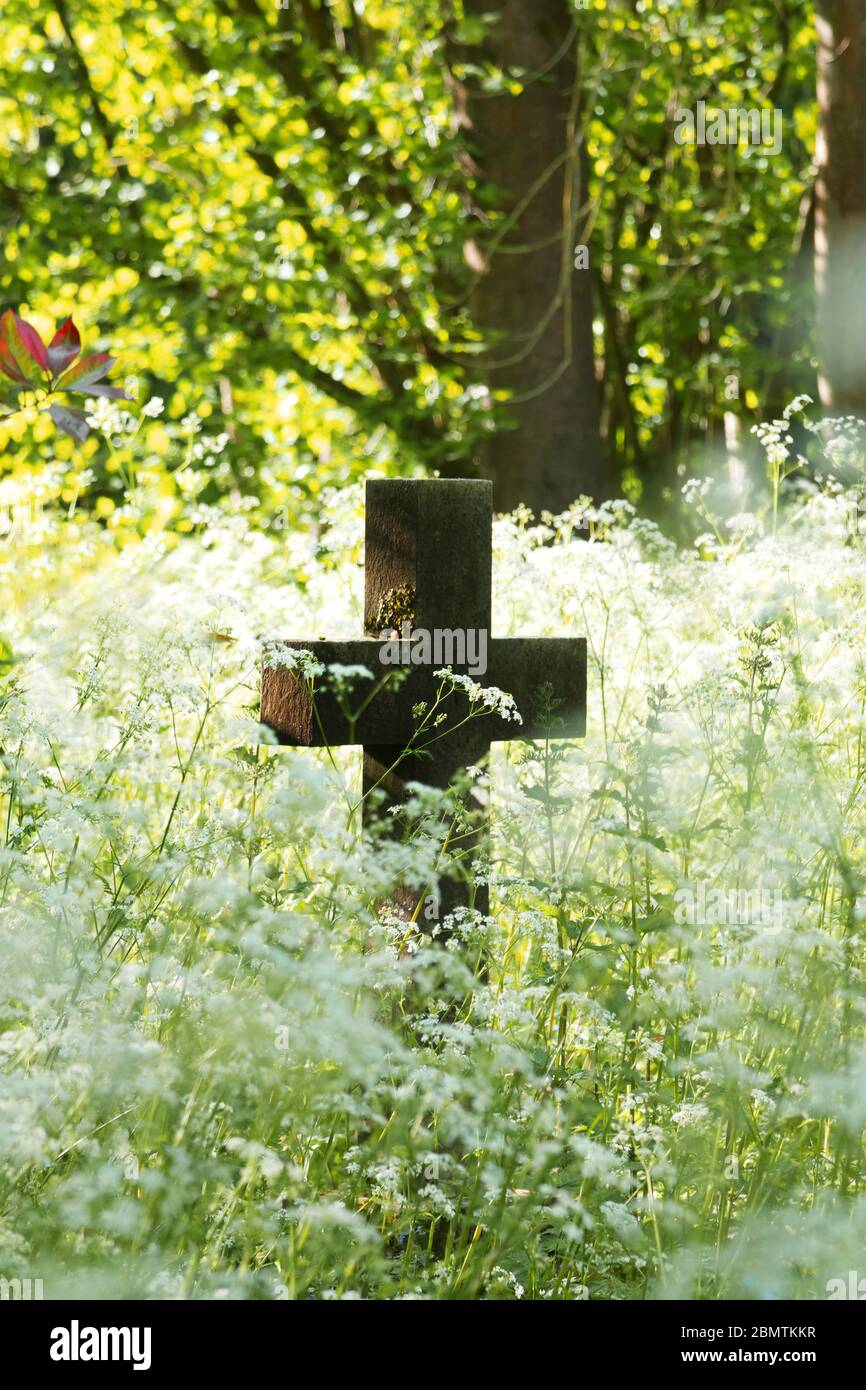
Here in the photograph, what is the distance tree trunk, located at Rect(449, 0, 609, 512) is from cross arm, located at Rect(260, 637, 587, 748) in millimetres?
4826

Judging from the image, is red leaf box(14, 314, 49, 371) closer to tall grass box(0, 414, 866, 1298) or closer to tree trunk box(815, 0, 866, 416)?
tall grass box(0, 414, 866, 1298)

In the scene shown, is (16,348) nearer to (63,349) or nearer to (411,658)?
(63,349)

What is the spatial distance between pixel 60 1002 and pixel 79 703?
2.76 ft

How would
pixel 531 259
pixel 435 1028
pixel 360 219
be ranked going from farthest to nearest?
1. pixel 360 219
2. pixel 531 259
3. pixel 435 1028

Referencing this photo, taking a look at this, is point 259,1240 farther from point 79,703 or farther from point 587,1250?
point 79,703

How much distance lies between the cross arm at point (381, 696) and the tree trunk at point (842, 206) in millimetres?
4478

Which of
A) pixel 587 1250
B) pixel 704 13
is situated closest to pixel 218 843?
pixel 587 1250

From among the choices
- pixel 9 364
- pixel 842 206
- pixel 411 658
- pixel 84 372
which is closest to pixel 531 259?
pixel 842 206

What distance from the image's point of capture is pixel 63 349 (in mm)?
3195

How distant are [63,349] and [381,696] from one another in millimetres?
1118

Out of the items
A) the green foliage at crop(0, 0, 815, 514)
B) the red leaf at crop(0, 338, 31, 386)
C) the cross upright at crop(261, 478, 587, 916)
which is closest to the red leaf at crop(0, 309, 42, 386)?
the red leaf at crop(0, 338, 31, 386)

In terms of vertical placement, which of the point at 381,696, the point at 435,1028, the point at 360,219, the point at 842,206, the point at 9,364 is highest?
the point at 360,219

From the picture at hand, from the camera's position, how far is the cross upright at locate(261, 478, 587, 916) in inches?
116

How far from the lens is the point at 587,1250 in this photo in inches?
92.0
